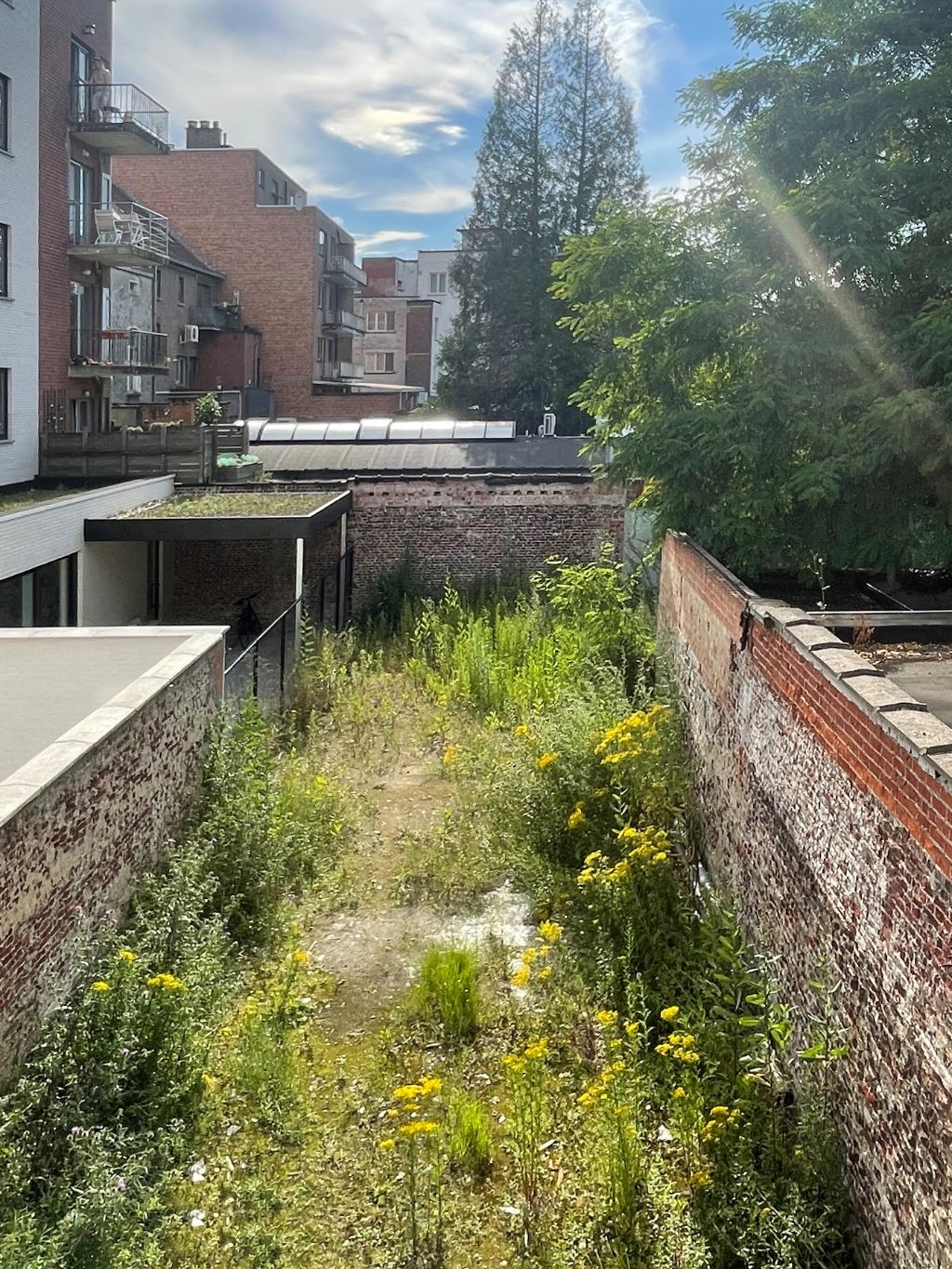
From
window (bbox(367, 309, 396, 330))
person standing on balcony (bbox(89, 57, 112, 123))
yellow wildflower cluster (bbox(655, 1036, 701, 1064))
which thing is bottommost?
yellow wildflower cluster (bbox(655, 1036, 701, 1064))

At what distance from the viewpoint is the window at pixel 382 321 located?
2547 inches

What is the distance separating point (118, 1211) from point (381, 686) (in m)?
10.3

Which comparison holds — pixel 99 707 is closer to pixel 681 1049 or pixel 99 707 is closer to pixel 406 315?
pixel 681 1049

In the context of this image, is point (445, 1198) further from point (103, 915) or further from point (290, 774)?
point (290, 774)

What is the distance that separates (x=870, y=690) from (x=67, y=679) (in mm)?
6186

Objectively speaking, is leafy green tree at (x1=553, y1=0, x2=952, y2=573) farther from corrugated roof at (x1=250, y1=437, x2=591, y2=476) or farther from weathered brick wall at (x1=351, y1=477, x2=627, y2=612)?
corrugated roof at (x1=250, y1=437, x2=591, y2=476)

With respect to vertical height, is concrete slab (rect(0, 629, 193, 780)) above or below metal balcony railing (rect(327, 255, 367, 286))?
below

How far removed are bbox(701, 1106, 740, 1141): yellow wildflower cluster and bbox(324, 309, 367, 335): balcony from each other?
4152 cm

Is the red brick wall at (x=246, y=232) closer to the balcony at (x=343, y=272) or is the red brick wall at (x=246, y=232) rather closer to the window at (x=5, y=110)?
the balcony at (x=343, y=272)

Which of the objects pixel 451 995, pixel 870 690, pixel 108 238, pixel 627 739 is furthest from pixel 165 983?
pixel 108 238

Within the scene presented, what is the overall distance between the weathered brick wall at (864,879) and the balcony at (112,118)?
18153mm

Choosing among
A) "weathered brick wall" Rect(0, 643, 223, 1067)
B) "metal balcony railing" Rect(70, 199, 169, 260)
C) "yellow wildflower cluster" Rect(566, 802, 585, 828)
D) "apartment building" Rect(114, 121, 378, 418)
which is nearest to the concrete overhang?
"weathered brick wall" Rect(0, 643, 223, 1067)

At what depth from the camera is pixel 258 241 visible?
39688 mm

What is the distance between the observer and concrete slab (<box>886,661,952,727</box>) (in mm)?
6787
